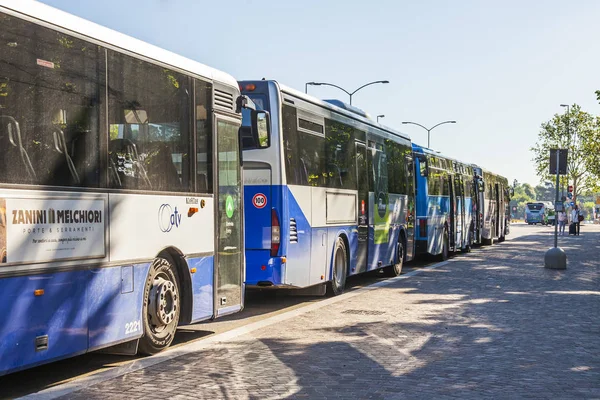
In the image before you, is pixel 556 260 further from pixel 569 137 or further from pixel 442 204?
pixel 569 137

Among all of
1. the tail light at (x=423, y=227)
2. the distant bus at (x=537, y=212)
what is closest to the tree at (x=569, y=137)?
the distant bus at (x=537, y=212)

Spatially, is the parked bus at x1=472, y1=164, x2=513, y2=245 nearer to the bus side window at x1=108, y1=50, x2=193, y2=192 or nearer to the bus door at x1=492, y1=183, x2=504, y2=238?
the bus door at x1=492, y1=183, x2=504, y2=238

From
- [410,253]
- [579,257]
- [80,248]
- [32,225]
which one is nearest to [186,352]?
[80,248]

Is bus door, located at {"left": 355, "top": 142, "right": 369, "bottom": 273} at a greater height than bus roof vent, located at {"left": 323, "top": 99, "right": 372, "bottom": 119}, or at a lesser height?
lesser

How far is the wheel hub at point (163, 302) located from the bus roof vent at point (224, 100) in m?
2.42

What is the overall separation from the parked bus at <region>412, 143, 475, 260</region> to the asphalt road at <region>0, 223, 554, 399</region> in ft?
21.2

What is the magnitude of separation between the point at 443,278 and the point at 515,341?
9.68 m

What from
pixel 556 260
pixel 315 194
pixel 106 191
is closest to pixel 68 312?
pixel 106 191

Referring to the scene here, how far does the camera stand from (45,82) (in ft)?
22.9

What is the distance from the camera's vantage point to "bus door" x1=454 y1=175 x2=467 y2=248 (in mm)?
29641

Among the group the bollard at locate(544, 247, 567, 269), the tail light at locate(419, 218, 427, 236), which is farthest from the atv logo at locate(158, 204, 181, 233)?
the tail light at locate(419, 218, 427, 236)

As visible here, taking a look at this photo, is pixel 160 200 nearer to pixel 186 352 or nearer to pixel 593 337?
pixel 186 352

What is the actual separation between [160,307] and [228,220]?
1.95 m

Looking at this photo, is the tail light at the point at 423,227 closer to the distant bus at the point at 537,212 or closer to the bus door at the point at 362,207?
the bus door at the point at 362,207
